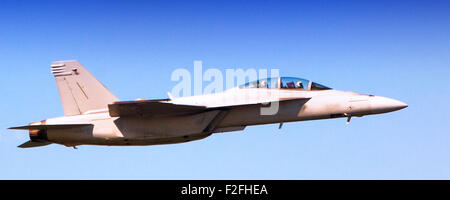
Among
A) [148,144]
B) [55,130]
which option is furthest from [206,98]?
[55,130]

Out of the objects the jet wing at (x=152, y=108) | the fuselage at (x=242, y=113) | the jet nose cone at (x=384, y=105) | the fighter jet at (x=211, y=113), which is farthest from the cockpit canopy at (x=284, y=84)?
the jet nose cone at (x=384, y=105)

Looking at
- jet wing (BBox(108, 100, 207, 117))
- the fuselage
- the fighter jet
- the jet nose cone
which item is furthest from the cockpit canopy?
jet wing (BBox(108, 100, 207, 117))

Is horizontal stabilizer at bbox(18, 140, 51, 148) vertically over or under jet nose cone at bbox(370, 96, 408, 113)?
under

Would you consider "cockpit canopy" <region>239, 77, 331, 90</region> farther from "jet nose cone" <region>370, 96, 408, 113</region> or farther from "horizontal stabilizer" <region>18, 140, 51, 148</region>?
"horizontal stabilizer" <region>18, 140, 51, 148</region>

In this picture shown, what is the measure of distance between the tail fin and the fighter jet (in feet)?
2.26

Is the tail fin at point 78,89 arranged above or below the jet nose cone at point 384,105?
above

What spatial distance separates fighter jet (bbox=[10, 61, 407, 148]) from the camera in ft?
62.0

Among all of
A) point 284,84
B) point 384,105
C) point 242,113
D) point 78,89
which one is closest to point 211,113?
point 242,113

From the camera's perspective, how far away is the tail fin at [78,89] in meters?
20.6

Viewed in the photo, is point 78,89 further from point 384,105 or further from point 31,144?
point 384,105

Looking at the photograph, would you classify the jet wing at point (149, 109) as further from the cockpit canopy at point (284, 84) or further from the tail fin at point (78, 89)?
the cockpit canopy at point (284, 84)

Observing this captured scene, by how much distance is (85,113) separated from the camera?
20.4m

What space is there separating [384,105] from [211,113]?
5.91 m

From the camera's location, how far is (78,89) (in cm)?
2083
